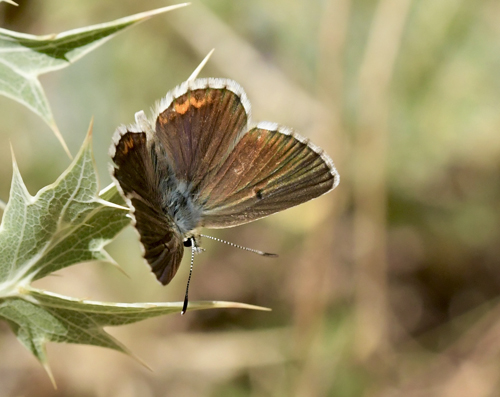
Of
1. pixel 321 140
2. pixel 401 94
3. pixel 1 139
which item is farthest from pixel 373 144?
pixel 1 139

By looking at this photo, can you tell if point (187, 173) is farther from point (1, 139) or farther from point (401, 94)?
point (401, 94)

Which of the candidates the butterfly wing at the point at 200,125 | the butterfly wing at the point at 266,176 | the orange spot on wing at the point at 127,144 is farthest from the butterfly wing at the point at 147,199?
the butterfly wing at the point at 266,176

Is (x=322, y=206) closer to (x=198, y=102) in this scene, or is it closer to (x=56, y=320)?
(x=198, y=102)

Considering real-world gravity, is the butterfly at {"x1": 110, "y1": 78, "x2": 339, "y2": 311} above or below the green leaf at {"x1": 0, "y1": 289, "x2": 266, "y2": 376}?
above

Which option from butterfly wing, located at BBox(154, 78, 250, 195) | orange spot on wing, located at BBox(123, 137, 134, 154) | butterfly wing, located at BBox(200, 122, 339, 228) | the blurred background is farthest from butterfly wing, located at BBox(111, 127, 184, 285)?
the blurred background

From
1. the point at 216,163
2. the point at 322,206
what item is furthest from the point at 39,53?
the point at 322,206

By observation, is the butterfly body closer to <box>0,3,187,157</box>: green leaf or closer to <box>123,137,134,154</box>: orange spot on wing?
<box>123,137,134,154</box>: orange spot on wing
